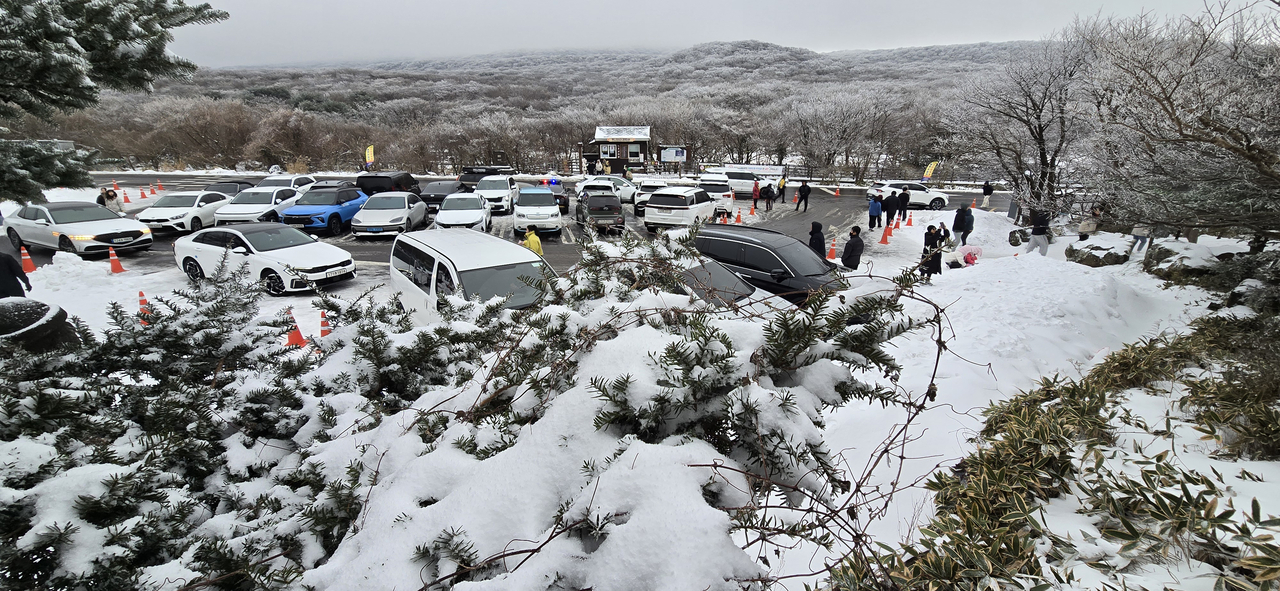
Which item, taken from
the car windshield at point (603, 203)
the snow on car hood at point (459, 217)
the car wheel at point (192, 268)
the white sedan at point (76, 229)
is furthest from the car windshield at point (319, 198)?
the car windshield at point (603, 203)

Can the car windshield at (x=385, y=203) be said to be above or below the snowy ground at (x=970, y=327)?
above

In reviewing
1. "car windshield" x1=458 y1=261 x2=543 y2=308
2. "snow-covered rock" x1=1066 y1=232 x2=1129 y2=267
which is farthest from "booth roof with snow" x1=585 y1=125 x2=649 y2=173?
"car windshield" x1=458 y1=261 x2=543 y2=308

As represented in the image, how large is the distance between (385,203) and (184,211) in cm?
602

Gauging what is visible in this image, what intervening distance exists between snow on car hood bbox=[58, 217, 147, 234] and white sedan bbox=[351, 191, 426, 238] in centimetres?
503

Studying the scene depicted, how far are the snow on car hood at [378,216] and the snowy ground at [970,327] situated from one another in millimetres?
3134

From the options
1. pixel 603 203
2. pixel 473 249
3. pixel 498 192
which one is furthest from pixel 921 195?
pixel 473 249

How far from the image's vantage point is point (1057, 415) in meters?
4.41

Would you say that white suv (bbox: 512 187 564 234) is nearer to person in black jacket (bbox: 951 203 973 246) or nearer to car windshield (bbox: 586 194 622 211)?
car windshield (bbox: 586 194 622 211)

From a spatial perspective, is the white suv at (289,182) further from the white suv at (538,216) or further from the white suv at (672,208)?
the white suv at (672,208)

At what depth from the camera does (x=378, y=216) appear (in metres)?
16.5

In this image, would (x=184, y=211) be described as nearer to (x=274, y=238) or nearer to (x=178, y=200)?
(x=178, y=200)

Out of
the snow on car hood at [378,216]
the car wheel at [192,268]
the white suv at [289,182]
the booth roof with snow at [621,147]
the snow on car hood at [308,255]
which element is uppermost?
the booth roof with snow at [621,147]

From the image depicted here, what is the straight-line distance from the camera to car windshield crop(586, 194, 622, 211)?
19391 millimetres

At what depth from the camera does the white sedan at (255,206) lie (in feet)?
54.5
